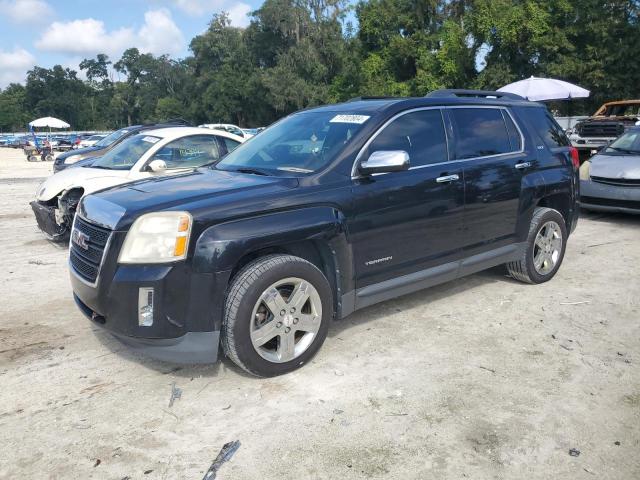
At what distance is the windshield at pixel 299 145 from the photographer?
13.3ft

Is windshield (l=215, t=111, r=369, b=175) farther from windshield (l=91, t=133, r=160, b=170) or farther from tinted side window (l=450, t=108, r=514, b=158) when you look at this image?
windshield (l=91, t=133, r=160, b=170)

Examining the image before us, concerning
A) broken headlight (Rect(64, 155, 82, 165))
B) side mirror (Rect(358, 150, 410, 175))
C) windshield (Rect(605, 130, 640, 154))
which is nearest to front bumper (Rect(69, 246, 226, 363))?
side mirror (Rect(358, 150, 410, 175))

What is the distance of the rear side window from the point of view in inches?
215

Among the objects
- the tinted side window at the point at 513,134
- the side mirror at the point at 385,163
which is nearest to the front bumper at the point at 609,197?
the tinted side window at the point at 513,134

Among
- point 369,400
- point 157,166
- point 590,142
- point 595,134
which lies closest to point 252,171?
point 369,400

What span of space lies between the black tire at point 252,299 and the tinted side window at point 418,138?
3.65ft

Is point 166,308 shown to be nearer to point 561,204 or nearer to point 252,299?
point 252,299

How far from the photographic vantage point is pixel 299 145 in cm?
430

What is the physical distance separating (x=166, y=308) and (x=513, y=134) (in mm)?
3645

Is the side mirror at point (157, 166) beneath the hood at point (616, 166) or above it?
above

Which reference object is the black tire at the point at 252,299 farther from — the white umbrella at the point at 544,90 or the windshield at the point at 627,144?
the white umbrella at the point at 544,90

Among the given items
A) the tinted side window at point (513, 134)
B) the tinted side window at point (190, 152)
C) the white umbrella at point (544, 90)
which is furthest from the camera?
the white umbrella at point (544, 90)

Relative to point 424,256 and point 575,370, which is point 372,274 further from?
Result: point 575,370

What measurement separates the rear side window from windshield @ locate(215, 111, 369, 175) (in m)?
2.23
